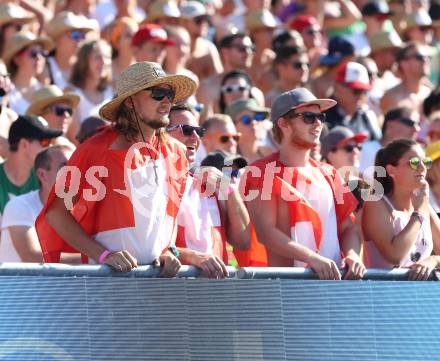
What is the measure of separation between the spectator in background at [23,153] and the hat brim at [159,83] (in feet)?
6.14

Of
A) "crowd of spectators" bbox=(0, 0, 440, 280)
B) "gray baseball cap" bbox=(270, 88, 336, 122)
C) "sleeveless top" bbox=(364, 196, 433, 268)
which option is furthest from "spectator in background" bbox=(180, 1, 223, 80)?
"sleeveless top" bbox=(364, 196, 433, 268)

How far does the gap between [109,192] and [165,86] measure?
66cm

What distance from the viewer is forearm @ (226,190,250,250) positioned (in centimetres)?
678

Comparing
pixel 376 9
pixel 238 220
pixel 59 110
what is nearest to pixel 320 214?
pixel 238 220

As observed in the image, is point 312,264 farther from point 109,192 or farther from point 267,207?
point 109,192

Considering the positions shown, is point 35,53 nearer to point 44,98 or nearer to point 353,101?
point 44,98

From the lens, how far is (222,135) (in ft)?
28.4

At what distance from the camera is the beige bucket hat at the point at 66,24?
1069cm

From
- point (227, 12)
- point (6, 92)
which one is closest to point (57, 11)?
point (227, 12)

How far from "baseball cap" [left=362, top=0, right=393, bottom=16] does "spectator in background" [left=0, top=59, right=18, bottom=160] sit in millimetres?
5444

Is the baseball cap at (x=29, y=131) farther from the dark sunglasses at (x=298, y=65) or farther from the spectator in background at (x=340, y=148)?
the dark sunglasses at (x=298, y=65)

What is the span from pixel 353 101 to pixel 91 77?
234 cm

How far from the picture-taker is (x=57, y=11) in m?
12.3

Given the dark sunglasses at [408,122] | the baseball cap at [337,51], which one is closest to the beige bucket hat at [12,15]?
the baseball cap at [337,51]
